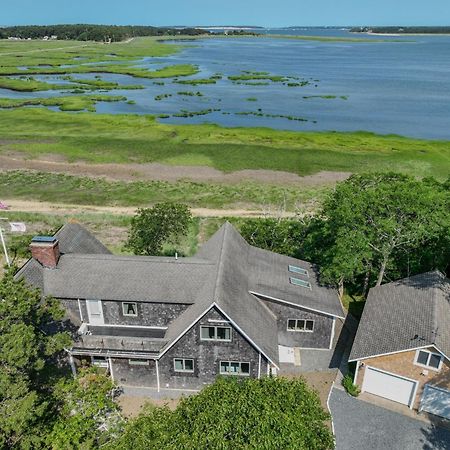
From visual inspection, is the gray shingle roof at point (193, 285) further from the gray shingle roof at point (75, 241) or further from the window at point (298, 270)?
the window at point (298, 270)

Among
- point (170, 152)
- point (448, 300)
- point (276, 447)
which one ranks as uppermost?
point (276, 447)

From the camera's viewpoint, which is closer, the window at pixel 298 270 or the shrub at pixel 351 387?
the shrub at pixel 351 387

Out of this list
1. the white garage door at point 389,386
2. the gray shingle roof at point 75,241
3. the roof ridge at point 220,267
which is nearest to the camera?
the roof ridge at point 220,267

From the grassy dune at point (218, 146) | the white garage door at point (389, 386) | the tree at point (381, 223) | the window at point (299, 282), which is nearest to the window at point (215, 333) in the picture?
the window at point (299, 282)

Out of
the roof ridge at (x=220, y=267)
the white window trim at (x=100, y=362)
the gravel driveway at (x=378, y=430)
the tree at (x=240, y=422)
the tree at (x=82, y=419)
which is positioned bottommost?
the gravel driveway at (x=378, y=430)

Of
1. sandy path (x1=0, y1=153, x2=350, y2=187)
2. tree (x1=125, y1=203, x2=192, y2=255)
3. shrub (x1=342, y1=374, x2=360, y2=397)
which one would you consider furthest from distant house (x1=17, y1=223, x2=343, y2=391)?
sandy path (x1=0, y1=153, x2=350, y2=187)

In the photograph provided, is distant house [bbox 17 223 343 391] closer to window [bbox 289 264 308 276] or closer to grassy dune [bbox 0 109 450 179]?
window [bbox 289 264 308 276]

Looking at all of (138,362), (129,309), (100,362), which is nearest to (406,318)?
(138,362)

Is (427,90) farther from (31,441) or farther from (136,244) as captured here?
(31,441)

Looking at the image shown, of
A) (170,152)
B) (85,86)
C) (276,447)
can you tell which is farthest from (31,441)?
(85,86)
